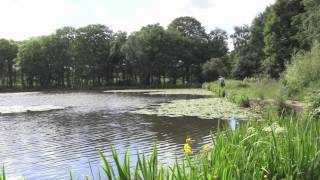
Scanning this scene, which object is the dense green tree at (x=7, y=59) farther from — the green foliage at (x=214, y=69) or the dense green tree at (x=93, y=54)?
the green foliage at (x=214, y=69)

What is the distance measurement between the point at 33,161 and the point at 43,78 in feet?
265

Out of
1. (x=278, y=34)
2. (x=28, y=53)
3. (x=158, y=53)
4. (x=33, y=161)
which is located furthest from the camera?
(x=28, y=53)

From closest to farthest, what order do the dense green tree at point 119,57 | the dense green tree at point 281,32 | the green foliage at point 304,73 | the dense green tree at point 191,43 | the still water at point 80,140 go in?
the still water at point 80,140, the green foliage at point 304,73, the dense green tree at point 281,32, the dense green tree at point 191,43, the dense green tree at point 119,57

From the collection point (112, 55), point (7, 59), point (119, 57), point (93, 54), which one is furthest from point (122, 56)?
point (7, 59)

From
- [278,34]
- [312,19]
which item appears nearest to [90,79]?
[278,34]

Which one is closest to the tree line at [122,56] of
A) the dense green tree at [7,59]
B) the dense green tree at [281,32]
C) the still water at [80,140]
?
the dense green tree at [7,59]

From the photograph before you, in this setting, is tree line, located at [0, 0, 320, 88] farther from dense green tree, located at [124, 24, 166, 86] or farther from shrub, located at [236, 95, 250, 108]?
shrub, located at [236, 95, 250, 108]

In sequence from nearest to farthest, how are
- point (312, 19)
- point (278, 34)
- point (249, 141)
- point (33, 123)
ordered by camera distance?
point (249, 141) < point (33, 123) < point (312, 19) < point (278, 34)

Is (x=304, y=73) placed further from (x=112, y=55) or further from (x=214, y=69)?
(x=112, y=55)

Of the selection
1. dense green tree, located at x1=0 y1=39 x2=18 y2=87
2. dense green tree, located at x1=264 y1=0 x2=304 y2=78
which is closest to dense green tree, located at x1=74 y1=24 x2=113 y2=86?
dense green tree, located at x1=0 y1=39 x2=18 y2=87

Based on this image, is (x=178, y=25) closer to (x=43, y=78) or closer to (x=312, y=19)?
(x=43, y=78)

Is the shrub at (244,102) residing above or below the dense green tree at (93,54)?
below

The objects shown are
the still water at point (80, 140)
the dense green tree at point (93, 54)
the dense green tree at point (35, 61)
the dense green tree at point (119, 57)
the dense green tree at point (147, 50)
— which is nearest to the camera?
the still water at point (80, 140)

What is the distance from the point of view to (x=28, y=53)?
89.3 m
